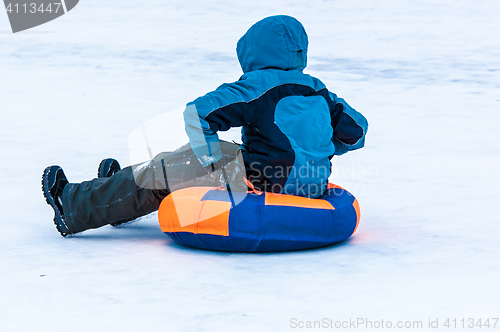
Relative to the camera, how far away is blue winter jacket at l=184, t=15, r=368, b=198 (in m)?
2.69

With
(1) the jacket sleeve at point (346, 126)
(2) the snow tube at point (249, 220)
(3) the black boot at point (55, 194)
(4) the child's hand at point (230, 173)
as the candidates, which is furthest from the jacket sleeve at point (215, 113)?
(3) the black boot at point (55, 194)

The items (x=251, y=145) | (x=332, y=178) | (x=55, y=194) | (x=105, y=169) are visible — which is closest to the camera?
(x=251, y=145)

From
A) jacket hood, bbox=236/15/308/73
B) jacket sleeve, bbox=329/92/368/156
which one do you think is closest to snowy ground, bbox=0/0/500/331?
jacket sleeve, bbox=329/92/368/156

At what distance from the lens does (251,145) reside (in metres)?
2.84

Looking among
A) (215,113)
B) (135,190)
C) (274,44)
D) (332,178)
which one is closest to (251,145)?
(215,113)

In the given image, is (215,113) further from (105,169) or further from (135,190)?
(105,169)

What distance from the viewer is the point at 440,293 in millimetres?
2195

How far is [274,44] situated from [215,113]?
1.36 feet

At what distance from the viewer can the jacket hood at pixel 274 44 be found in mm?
2754

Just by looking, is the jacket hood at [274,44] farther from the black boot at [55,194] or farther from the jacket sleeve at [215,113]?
the black boot at [55,194]

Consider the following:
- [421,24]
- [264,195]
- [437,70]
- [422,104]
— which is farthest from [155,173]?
[421,24]

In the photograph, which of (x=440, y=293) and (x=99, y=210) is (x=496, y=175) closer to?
(x=440, y=293)

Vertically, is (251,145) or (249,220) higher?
(251,145)

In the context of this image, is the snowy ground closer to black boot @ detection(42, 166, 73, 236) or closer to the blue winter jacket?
black boot @ detection(42, 166, 73, 236)
